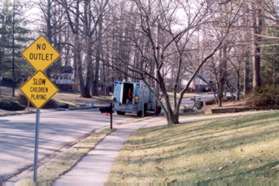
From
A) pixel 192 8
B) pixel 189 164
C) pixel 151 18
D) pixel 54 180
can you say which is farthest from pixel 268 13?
pixel 54 180

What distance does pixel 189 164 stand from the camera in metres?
11.6

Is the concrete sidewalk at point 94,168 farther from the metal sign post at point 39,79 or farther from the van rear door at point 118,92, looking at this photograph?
the van rear door at point 118,92

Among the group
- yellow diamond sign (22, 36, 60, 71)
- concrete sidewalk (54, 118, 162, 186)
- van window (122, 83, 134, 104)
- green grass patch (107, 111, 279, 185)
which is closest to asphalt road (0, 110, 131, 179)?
concrete sidewalk (54, 118, 162, 186)

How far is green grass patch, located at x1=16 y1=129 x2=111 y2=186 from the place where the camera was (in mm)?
11008

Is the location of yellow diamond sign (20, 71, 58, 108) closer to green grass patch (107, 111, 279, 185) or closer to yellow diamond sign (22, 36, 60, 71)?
yellow diamond sign (22, 36, 60, 71)

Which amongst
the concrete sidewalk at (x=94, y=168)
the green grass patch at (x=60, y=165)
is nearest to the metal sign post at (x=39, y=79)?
the green grass patch at (x=60, y=165)

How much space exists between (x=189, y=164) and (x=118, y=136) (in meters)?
11.2

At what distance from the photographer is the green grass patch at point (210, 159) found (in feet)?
30.7

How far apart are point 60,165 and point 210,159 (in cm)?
391

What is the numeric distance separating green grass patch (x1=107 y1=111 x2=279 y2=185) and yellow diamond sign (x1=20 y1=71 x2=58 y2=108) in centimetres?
215

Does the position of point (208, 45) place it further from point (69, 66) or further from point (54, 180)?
point (69, 66)

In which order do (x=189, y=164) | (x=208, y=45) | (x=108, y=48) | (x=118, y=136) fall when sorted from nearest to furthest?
(x=189, y=164)
(x=118, y=136)
(x=108, y=48)
(x=208, y=45)

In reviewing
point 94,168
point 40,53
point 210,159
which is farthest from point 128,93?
point 40,53

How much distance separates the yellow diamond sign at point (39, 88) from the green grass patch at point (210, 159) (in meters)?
2.15
